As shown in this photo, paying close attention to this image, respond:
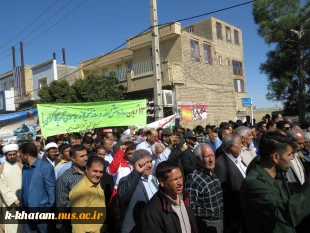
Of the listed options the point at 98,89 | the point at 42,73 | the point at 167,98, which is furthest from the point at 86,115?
the point at 42,73

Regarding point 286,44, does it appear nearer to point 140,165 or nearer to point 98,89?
point 98,89

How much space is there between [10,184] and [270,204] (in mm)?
4137

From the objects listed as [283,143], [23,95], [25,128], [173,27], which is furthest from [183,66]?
[23,95]

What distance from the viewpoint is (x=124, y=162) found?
13.7 ft

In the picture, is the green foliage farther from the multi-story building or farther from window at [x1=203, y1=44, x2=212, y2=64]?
window at [x1=203, y1=44, x2=212, y2=64]

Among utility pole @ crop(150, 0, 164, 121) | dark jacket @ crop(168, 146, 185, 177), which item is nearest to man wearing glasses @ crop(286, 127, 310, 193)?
dark jacket @ crop(168, 146, 185, 177)

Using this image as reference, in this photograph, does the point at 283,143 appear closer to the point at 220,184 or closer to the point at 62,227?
the point at 220,184

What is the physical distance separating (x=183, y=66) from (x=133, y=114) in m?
9.62

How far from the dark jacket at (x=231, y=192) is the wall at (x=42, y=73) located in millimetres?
26058

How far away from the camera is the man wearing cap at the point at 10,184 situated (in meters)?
4.45

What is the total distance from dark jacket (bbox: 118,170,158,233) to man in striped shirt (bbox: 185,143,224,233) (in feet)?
1.91

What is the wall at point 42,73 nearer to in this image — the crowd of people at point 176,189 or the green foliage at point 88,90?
the green foliage at point 88,90

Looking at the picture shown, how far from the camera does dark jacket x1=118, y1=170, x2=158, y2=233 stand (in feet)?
9.57

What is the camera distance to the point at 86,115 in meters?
8.79
